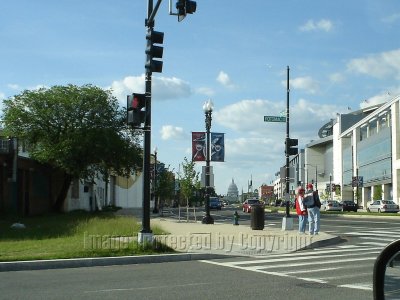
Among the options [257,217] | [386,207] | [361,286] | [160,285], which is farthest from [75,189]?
[361,286]

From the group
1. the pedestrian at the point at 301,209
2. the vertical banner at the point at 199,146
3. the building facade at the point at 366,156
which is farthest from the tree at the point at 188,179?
the building facade at the point at 366,156

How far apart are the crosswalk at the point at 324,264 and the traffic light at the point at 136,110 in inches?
167

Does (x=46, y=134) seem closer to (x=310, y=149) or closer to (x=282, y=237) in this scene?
(x=282, y=237)

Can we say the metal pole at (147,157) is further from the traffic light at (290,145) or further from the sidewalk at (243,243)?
the traffic light at (290,145)

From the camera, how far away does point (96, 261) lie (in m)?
13.9

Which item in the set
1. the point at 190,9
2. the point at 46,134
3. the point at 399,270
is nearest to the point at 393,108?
the point at 46,134

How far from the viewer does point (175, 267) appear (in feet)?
A: 43.7

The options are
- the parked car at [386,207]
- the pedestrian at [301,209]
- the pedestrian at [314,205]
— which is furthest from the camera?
the parked car at [386,207]

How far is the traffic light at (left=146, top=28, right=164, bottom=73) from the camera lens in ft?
52.0

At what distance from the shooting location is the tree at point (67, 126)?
39.3m

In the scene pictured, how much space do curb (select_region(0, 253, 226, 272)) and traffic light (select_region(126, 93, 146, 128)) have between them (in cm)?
369

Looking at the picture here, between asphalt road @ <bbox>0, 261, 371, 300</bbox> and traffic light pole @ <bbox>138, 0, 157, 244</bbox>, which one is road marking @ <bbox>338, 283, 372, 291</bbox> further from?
traffic light pole @ <bbox>138, 0, 157, 244</bbox>

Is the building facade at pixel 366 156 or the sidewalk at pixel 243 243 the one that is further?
the building facade at pixel 366 156

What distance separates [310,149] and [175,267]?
148 metres
